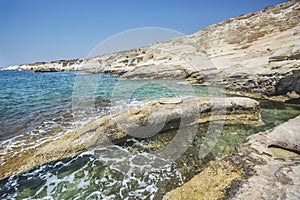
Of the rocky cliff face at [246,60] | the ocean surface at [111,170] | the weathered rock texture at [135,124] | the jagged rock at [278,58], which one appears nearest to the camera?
the ocean surface at [111,170]

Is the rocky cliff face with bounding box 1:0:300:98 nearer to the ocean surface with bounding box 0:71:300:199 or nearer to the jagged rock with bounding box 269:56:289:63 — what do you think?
the jagged rock with bounding box 269:56:289:63

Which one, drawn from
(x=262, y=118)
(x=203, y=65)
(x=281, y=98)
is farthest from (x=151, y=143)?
(x=203, y=65)

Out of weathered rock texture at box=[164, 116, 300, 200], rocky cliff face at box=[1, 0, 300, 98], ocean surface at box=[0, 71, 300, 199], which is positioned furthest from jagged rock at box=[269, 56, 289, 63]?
weathered rock texture at box=[164, 116, 300, 200]

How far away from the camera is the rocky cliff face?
38.9 feet

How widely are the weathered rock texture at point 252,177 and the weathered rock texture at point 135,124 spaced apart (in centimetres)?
284

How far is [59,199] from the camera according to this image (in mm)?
3502

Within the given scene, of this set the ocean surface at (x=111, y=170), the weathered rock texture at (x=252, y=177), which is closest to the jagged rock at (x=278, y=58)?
the ocean surface at (x=111, y=170)

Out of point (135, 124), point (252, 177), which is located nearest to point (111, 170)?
point (135, 124)

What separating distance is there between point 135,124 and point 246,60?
16184 mm

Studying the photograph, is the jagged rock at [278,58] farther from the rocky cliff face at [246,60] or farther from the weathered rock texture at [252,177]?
the weathered rock texture at [252,177]

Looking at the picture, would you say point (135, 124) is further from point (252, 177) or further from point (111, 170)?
point (252, 177)

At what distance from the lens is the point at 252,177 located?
2.75m

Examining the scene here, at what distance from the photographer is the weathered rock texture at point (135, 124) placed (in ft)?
15.6

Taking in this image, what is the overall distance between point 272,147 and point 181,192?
249 centimetres
